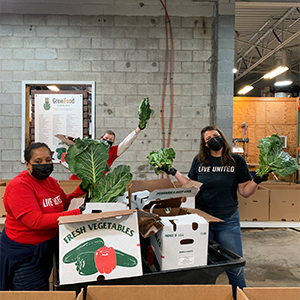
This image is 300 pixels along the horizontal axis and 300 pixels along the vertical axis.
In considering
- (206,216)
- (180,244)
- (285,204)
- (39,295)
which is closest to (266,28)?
(285,204)

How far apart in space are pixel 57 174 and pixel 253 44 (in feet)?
21.0

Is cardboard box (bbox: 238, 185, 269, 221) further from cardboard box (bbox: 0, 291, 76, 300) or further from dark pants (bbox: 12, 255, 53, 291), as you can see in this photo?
cardboard box (bbox: 0, 291, 76, 300)

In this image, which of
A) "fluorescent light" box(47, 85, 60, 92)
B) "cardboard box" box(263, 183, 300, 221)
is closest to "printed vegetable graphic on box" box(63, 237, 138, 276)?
"cardboard box" box(263, 183, 300, 221)

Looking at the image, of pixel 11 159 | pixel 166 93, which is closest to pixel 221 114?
pixel 166 93

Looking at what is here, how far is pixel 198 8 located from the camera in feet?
13.7

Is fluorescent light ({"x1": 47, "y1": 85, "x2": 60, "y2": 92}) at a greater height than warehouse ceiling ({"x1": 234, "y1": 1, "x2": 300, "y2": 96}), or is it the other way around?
warehouse ceiling ({"x1": 234, "y1": 1, "x2": 300, "y2": 96})

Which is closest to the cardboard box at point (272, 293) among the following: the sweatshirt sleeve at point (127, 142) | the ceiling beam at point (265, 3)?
the sweatshirt sleeve at point (127, 142)

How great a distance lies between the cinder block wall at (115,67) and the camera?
4.15m

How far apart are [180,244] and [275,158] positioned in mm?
1085

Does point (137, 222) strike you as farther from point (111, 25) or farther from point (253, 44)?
point (253, 44)

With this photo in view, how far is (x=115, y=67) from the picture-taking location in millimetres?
4188

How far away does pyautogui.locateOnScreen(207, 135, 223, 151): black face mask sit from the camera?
208 centimetres

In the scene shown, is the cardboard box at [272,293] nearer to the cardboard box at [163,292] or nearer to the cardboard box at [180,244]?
the cardboard box at [163,292]

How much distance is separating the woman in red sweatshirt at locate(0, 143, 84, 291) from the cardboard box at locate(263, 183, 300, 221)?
121 inches
